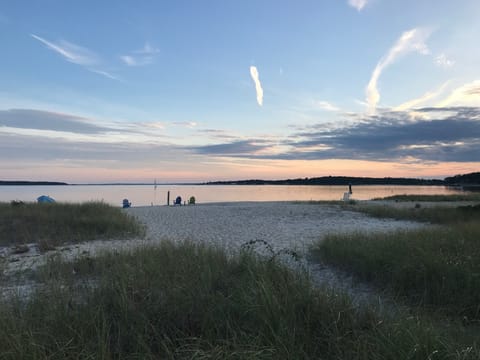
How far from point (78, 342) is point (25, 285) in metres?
3.19

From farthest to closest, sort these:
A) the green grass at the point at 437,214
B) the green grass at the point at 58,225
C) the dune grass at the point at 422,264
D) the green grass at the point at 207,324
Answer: the green grass at the point at 437,214, the green grass at the point at 58,225, the dune grass at the point at 422,264, the green grass at the point at 207,324

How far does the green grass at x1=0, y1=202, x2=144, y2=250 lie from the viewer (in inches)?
423

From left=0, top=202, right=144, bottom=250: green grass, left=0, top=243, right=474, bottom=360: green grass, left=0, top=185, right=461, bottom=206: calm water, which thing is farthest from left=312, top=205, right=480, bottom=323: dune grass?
left=0, top=185, right=461, bottom=206: calm water

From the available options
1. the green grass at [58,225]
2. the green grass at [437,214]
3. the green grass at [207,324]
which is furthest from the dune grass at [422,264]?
the green grass at [58,225]

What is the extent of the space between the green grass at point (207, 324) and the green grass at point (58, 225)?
686cm

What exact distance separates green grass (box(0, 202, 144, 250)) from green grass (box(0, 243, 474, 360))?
6859 mm

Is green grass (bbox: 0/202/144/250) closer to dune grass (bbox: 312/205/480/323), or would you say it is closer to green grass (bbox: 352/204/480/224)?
dune grass (bbox: 312/205/480/323)

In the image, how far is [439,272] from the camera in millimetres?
4902

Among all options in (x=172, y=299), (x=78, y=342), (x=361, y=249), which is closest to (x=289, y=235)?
(x=361, y=249)

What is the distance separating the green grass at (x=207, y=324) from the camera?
8.55ft

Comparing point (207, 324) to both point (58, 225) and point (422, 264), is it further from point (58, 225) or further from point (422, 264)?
point (58, 225)

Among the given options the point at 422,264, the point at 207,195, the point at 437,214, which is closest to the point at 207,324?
the point at 422,264

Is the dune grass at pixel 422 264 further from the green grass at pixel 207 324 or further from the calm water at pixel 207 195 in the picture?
the calm water at pixel 207 195

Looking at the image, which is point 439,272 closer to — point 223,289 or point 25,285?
point 223,289
